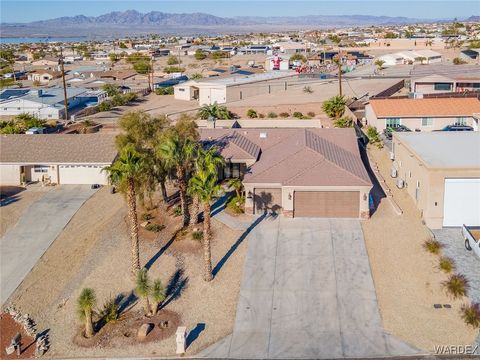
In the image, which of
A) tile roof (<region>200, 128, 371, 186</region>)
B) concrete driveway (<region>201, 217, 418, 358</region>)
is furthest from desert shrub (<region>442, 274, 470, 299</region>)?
tile roof (<region>200, 128, 371, 186</region>)

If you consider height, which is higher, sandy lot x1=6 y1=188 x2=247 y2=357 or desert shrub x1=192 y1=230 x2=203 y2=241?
desert shrub x1=192 y1=230 x2=203 y2=241

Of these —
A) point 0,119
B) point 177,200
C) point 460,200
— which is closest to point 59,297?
point 177,200

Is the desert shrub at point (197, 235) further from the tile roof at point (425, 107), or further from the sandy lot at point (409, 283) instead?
the tile roof at point (425, 107)

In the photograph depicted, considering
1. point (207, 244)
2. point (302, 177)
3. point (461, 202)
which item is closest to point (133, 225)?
point (207, 244)

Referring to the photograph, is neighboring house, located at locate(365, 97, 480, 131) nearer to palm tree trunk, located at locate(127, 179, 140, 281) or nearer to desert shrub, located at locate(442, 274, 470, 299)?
desert shrub, located at locate(442, 274, 470, 299)

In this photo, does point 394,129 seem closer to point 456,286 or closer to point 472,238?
point 472,238
